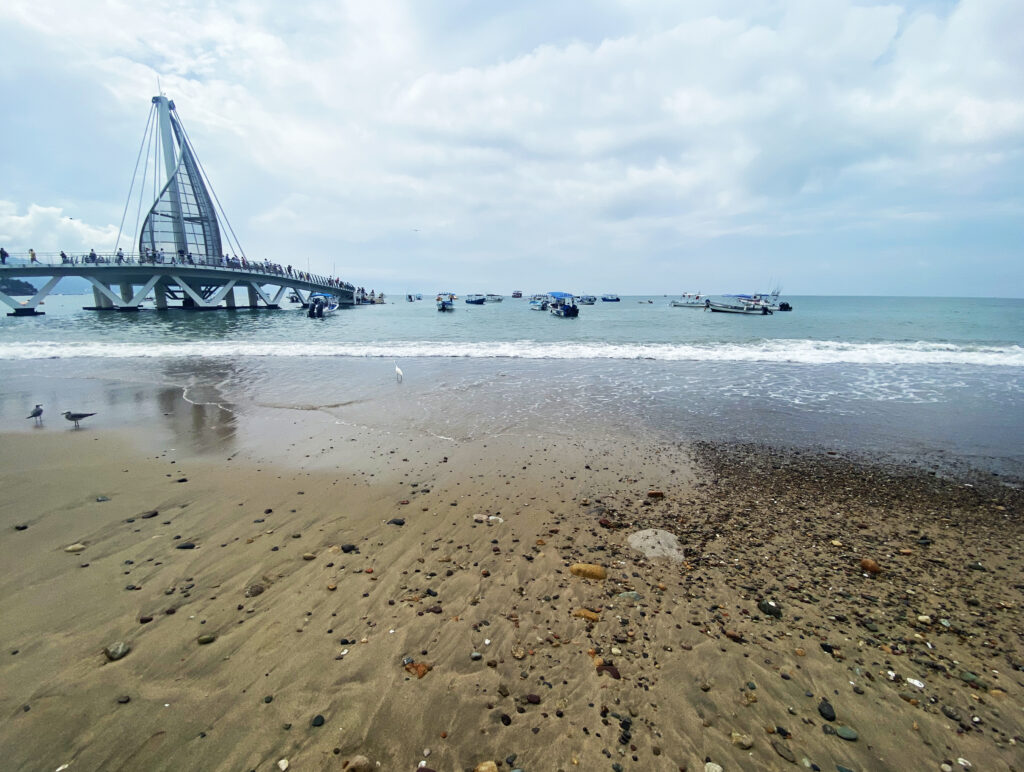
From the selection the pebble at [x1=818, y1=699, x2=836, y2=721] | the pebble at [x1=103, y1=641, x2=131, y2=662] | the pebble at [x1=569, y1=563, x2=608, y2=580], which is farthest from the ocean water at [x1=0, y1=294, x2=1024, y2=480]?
the pebble at [x1=818, y1=699, x2=836, y2=721]

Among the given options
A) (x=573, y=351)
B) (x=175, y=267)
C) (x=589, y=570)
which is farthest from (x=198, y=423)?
(x=175, y=267)

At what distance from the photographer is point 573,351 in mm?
24516

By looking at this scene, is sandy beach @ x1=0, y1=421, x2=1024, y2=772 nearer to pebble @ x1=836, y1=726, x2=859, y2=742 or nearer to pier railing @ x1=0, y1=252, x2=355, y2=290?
pebble @ x1=836, y1=726, x2=859, y2=742

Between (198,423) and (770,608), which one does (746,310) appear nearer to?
(770,608)

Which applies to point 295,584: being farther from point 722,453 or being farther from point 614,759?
point 722,453

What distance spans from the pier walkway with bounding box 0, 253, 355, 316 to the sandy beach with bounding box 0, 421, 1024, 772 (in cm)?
6588

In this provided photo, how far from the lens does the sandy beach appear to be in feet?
9.29

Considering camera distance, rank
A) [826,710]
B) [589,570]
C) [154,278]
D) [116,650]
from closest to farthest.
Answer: [826,710] → [116,650] → [589,570] → [154,278]

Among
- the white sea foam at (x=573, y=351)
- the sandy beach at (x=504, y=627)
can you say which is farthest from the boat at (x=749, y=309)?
the sandy beach at (x=504, y=627)

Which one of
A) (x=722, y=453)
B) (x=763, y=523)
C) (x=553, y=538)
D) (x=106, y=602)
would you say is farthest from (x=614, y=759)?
(x=722, y=453)

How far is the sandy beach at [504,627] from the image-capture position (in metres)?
2.83

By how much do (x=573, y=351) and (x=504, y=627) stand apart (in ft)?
70.4

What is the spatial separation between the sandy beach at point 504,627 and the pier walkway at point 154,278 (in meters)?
65.9

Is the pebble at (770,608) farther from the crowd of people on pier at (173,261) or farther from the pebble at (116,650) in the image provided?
the crowd of people on pier at (173,261)
